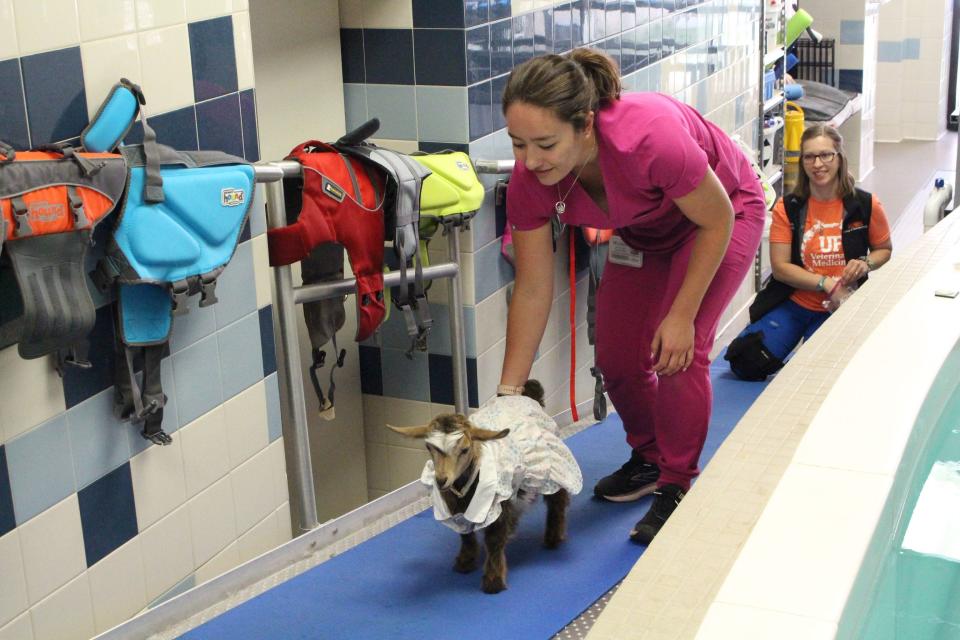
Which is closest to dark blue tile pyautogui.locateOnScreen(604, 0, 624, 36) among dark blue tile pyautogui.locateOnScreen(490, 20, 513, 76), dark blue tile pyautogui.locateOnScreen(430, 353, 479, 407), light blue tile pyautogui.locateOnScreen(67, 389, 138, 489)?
dark blue tile pyautogui.locateOnScreen(490, 20, 513, 76)

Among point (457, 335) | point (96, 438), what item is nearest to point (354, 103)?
point (457, 335)

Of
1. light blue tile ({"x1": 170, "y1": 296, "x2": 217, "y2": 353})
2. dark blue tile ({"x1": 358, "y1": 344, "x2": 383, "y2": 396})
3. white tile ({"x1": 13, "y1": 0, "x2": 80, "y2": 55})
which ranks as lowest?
dark blue tile ({"x1": 358, "y1": 344, "x2": 383, "y2": 396})

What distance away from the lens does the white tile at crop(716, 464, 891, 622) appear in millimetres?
1621

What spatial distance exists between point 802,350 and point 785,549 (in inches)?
45.3

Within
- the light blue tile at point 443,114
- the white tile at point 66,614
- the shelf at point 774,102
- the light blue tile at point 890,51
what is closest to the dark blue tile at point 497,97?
the light blue tile at point 443,114

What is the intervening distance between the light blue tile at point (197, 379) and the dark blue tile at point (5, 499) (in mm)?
500

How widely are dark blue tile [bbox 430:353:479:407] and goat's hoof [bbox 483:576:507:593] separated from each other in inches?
45.3

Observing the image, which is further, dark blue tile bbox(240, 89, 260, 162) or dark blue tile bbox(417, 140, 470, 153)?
dark blue tile bbox(417, 140, 470, 153)

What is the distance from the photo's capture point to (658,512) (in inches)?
117

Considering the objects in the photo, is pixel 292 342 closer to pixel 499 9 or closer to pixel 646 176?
pixel 646 176

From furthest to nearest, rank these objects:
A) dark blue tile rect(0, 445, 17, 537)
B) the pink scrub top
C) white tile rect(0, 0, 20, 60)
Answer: the pink scrub top, dark blue tile rect(0, 445, 17, 537), white tile rect(0, 0, 20, 60)

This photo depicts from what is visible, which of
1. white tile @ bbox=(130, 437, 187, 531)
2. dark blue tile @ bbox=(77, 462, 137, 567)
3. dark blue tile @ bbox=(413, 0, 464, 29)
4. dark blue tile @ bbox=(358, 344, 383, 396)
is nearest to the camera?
dark blue tile @ bbox=(77, 462, 137, 567)

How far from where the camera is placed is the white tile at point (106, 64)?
7.36ft

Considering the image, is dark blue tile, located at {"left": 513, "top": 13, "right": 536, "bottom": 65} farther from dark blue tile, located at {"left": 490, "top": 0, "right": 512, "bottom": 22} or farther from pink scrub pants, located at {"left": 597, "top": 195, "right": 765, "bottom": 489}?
pink scrub pants, located at {"left": 597, "top": 195, "right": 765, "bottom": 489}
